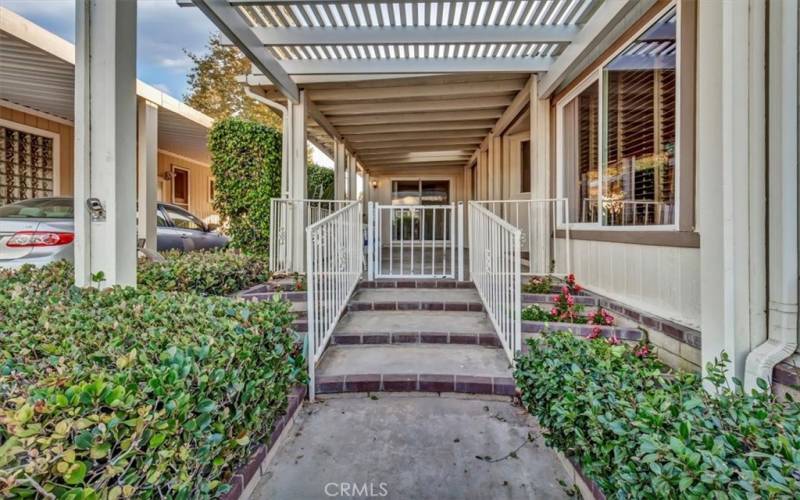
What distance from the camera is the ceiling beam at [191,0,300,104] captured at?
313 centimetres

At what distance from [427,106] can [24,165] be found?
6765 millimetres

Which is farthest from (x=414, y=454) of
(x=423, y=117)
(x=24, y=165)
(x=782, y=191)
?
(x=24, y=165)

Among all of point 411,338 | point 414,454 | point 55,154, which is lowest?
point 414,454

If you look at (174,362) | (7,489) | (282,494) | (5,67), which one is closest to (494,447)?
(282,494)

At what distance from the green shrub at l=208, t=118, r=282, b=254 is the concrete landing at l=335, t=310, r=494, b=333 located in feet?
8.60

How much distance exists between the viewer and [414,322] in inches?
144

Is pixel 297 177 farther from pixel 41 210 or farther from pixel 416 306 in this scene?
pixel 41 210

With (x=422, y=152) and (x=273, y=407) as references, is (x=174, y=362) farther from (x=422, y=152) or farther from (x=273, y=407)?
(x=422, y=152)

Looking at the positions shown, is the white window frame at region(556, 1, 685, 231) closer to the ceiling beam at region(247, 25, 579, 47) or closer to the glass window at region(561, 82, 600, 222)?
the glass window at region(561, 82, 600, 222)

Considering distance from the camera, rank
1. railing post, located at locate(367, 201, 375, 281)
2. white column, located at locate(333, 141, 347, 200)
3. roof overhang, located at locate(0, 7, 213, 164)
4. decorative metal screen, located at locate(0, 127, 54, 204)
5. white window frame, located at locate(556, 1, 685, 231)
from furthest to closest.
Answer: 1. white column, located at locate(333, 141, 347, 200)
2. decorative metal screen, located at locate(0, 127, 54, 204)
3. railing post, located at locate(367, 201, 375, 281)
4. roof overhang, located at locate(0, 7, 213, 164)
5. white window frame, located at locate(556, 1, 685, 231)

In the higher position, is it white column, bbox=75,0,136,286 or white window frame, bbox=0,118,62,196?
white window frame, bbox=0,118,62,196

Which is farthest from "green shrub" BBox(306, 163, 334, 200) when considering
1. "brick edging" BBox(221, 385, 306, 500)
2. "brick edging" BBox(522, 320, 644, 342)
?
"brick edging" BBox(221, 385, 306, 500)

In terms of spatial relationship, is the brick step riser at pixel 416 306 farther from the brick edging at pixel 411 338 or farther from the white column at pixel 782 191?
the white column at pixel 782 191

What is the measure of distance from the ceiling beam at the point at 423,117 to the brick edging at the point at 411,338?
4.01 m
